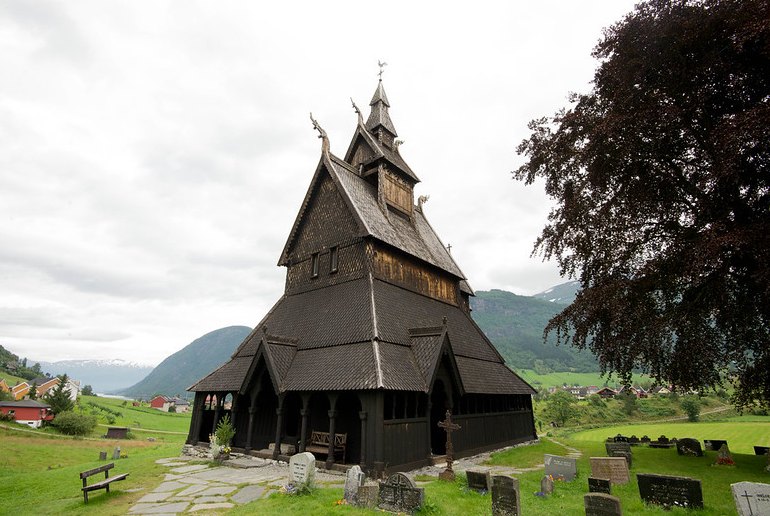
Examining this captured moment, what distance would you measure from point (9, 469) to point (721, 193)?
39.2 metres

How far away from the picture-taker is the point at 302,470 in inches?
440

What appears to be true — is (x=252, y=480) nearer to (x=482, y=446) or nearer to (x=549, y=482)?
(x=549, y=482)

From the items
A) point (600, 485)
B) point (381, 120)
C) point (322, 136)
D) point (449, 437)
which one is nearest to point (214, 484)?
point (449, 437)

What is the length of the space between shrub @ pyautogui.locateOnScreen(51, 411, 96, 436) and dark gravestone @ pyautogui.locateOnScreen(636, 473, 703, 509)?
64609 millimetres

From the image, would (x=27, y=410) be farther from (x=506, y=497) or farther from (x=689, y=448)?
(x=689, y=448)

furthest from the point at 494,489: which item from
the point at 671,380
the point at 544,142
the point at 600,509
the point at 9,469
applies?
the point at 9,469

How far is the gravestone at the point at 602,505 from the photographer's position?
8227 millimetres

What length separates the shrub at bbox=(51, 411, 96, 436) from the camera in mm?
52250

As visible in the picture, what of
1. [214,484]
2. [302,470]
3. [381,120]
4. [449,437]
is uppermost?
[381,120]

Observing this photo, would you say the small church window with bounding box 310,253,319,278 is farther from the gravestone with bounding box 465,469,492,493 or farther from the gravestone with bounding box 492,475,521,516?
the gravestone with bounding box 492,475,521,516

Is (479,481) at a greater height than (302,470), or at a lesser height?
lesser

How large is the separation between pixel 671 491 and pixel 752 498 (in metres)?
1.94

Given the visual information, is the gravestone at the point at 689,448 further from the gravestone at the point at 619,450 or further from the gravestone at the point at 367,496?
the gravestone at the point at 367,496

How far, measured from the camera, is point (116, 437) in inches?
2067
